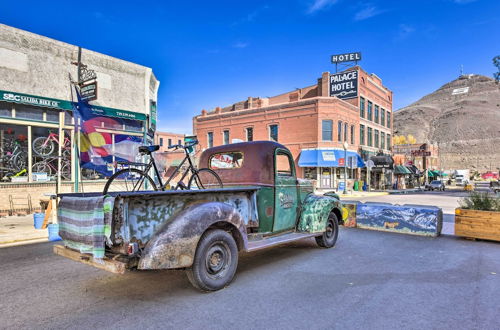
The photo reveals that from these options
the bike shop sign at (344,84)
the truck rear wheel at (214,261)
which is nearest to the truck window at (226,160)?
the truck rear wheel at (214,261)

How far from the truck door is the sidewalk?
6037 millimetres

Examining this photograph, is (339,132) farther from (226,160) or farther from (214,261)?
(214,261)

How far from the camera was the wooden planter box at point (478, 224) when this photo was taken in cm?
734

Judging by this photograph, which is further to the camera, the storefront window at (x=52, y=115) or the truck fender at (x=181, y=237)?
the storefront window at (x=52, y=115)

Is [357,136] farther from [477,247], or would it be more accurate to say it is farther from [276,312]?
[276,312]

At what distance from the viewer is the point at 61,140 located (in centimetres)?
1241

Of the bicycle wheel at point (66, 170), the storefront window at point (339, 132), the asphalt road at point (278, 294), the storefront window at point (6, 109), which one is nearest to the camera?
the asphalt road at point (278, 294)

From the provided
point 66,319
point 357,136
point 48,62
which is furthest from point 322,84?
point 66,319

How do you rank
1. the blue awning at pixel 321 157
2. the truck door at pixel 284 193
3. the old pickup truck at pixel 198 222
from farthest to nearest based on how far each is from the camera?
1. the blue awning at pixel 321 157
2. the truck door at pixel 284 193
3. the old pickup truck at pixel 198 222

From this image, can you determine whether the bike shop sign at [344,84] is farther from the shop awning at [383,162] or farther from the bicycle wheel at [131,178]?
the bicycle wheel at [131,178]

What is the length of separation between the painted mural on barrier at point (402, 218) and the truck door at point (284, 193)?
13.4ft

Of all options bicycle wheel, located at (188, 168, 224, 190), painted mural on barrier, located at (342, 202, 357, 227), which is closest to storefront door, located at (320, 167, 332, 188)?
painted mural on barrier, located at (342, 202, 357, 227)

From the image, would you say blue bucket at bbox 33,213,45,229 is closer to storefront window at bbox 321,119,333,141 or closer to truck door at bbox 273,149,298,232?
truck door at bbox 273,149,298,232

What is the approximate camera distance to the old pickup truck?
343 cm
